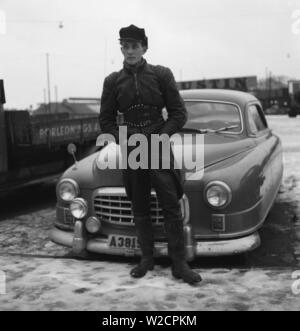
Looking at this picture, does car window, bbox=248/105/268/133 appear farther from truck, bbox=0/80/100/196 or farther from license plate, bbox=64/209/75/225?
truck, bbox=0/80/100/196

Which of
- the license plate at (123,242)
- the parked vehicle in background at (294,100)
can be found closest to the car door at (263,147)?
the license plate at (123,242)

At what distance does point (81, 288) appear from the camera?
11.7 feet

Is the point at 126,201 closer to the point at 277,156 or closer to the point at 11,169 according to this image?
the point at 277,156

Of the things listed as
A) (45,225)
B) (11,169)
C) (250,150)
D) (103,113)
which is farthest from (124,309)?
(11,169)

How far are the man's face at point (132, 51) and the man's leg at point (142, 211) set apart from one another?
0.81 m

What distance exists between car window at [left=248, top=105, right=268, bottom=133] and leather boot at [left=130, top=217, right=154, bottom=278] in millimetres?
1850

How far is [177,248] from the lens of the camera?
12.3 feet

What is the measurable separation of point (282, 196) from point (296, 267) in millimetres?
2997

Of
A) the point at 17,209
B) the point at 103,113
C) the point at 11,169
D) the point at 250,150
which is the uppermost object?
the point at 103,113

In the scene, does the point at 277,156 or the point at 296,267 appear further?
the point at 277,156

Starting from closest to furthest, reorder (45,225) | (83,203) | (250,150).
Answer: (83,203) → (250,150) → (45,225)

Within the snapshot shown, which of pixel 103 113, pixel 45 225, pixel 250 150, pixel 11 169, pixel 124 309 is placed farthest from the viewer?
pixel 11 169

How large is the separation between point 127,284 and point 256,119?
284 cm

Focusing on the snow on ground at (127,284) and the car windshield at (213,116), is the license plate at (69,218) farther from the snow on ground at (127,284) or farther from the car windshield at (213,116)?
the car windshield at (213,116)
